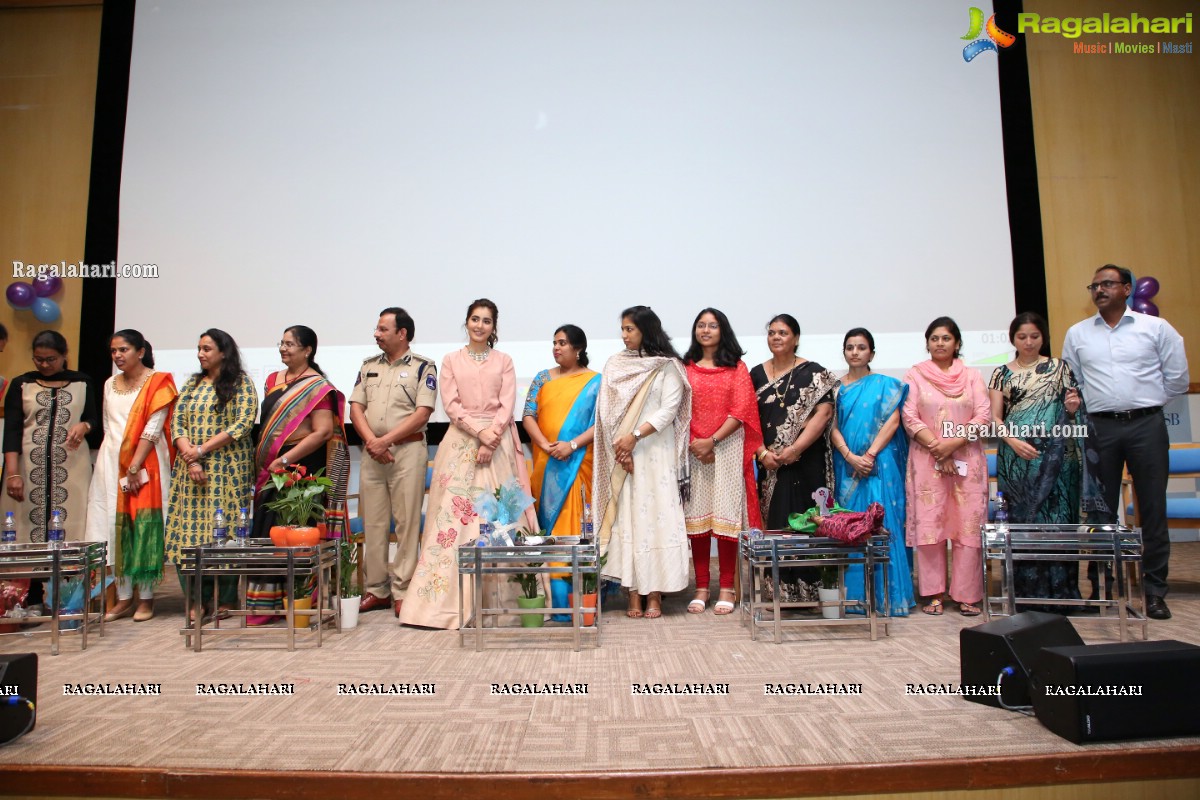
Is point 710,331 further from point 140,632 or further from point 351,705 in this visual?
point 140,632

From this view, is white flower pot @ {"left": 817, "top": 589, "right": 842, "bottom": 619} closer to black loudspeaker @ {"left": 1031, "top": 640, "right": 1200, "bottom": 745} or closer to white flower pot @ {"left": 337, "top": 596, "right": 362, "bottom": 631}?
black loudspeaker @ {"left": 1031, "top": 640, "right": 1200, "bottom": 745}

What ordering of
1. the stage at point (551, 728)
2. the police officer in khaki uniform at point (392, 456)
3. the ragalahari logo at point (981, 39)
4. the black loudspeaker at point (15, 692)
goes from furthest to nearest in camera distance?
the ragalahari logo at point (981, 39) → the police officer in khaki uniform at point (392, 456) → the black loudspeaker at point (15, 692) → the stage at point (551, 728)

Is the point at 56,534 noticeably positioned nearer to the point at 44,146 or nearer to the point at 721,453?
the point at 721,453

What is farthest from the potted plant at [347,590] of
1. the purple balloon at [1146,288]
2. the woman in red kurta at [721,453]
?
the purple balloon at [1146,288]

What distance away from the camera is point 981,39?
14.7ft

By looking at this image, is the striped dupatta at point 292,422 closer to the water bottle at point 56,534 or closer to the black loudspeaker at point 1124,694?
the water bottle at point 56,534

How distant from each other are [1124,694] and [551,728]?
1.32 metres

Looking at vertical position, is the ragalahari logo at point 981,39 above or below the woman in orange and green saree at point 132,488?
above

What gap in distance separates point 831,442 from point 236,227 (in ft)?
12.2

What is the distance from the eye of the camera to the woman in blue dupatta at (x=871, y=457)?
3.20 meters

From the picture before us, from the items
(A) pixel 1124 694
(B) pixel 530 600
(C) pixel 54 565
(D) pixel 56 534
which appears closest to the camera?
(A) pixel 1124 694

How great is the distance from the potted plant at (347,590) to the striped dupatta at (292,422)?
117 mm

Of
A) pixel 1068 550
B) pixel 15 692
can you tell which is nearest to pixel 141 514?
pixel 15 692

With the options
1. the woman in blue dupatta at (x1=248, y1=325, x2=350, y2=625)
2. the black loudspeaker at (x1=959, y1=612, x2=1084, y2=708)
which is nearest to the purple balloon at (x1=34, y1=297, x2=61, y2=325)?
the woman in blue dupatta at (x1=248, y1=325, x2=350, y2=625)
